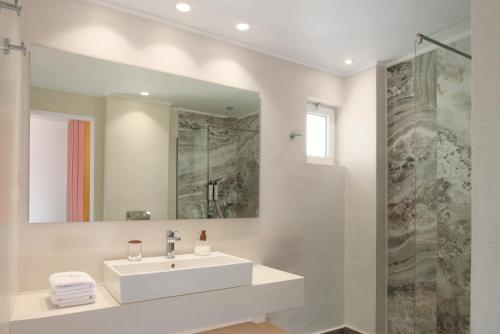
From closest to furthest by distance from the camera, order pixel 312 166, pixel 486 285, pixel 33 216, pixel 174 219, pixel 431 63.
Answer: pixel 486 285 < pixel 33 216 < pixel 431 63 < pixel 174 219 < pixel 312 166


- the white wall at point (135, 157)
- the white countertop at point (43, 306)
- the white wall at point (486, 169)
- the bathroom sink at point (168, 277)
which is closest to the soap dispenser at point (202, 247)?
the bathroom sink at point (168, 277)

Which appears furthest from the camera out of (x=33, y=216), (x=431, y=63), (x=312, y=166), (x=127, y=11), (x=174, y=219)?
(x=312, y=166)

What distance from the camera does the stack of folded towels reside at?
1770mm

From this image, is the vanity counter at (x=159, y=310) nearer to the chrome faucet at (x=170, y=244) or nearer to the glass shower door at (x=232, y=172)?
the chrome faucet at (x=170, y=244)

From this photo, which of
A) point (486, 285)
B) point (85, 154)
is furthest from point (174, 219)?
point (486, 285)

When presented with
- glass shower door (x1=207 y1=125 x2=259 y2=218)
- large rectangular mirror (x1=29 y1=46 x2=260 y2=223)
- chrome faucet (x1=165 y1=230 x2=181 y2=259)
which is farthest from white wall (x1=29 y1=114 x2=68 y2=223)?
glass shower door (x1=207 y1=125 x2=259 y2=218)

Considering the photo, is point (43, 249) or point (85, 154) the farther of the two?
point (85, 154)

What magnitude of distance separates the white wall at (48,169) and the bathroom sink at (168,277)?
44 cm

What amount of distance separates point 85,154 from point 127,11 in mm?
919

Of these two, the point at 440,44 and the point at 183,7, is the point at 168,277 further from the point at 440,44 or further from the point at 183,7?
the point at 440,44

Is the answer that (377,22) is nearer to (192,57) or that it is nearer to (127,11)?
(192,57)

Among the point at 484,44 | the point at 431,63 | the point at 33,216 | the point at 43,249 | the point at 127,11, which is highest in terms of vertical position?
the point at 127,11

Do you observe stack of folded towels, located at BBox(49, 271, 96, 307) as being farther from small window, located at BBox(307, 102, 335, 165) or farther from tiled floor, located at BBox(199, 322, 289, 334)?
small window, located at BBox(307, 102, 335, 165)

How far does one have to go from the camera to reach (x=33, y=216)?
2037mm
